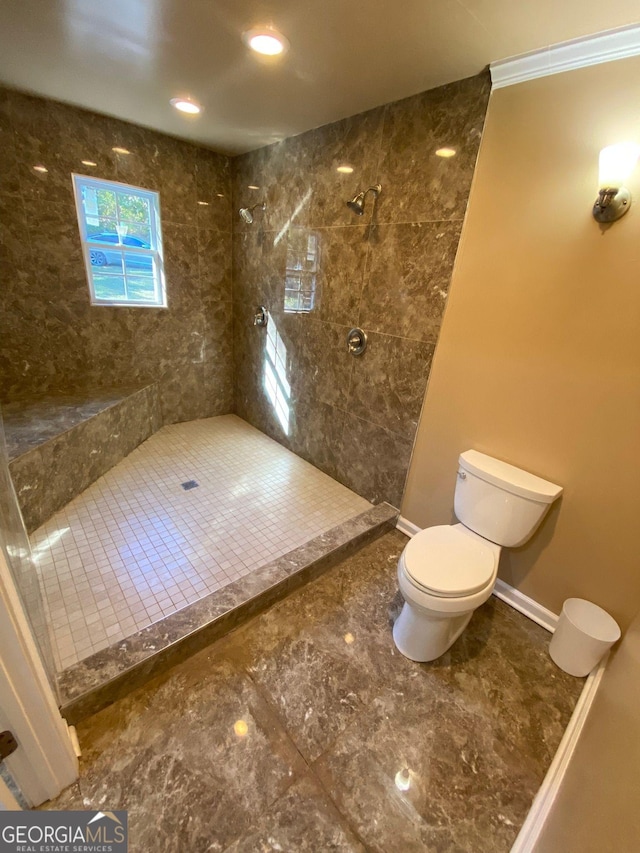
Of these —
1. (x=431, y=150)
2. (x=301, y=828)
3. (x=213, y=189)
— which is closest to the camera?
(x=301, y=828)

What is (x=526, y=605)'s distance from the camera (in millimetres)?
1726

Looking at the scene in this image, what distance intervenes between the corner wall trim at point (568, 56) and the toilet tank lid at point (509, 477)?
60.1 inches

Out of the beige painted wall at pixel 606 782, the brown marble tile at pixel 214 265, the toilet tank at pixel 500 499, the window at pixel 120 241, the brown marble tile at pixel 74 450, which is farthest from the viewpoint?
the brown marble tile at pixel 214 265

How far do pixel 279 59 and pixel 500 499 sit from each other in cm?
218

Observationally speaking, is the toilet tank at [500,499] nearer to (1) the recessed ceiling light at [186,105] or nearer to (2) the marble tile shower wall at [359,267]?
(2) the marble tile shower wall at [359,267]

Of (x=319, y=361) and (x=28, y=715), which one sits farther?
(x=319, y=361)

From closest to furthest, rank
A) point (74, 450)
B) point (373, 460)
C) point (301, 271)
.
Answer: point (74, 450)
point (373, 460)
point (301, 271)

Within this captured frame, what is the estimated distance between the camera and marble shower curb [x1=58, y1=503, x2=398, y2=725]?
3.84ft

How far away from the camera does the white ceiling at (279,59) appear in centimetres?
115

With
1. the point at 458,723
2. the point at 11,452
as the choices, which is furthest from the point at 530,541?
the point at 11,452

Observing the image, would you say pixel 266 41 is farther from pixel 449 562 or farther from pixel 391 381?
pixel 449 562

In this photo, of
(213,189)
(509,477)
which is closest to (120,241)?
(213,189)

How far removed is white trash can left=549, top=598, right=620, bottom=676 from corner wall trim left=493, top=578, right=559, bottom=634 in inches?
5.4

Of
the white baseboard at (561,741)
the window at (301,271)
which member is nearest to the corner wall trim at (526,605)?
the white baseboard at (561,741)
